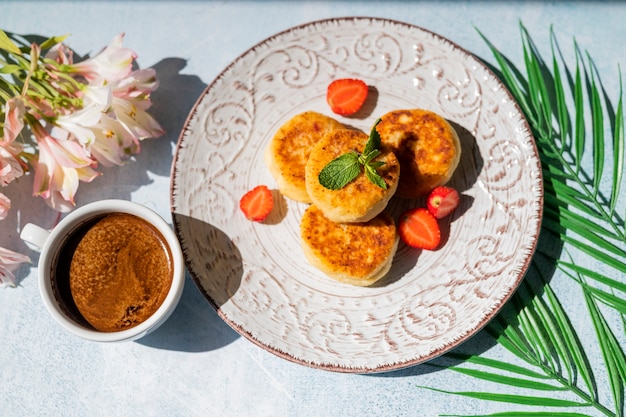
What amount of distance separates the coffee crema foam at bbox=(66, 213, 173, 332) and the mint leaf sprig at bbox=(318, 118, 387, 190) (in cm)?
62

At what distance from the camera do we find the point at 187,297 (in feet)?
7.59

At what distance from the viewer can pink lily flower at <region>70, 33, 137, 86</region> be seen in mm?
2178

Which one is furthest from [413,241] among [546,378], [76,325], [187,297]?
[76,325]

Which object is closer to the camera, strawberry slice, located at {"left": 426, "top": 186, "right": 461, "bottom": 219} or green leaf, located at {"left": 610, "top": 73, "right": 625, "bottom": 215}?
strawberry slice, located at {"left": 426, "top": 186, "right": 461, "bottom": 219}

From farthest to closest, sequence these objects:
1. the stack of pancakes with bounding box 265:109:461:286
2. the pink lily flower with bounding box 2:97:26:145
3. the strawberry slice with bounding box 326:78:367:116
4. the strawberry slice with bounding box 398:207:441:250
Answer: the strawberry slice with bounding box 326:78:367:116, the strawberry slice with bounding box 398:207:441:250, the stack of pancakes with bounding box 265:109:461:286, the pink lily flower with bounding box 2:97:26:145

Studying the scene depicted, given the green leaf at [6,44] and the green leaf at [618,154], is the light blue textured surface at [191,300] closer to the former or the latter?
the green leaf at [618,154]

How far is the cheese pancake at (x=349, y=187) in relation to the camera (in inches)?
80.3

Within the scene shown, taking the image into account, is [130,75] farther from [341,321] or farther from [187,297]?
[341,321]

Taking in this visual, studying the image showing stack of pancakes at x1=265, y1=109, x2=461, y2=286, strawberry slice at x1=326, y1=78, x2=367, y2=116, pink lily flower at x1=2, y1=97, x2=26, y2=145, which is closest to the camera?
pink lily flower at x1=2, y1=97, x2=26, y2=145

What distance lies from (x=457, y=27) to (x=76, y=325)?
185 cm

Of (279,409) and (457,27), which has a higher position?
(457,27)

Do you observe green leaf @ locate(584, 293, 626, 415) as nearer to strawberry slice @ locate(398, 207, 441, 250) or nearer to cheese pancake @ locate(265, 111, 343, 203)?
strawberry slice @ locate(398, 207, 441, 250)

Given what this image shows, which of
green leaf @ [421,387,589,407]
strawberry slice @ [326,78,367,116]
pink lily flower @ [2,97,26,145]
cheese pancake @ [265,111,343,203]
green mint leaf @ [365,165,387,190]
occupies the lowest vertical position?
pink lily flower @ [2,97,26,145]

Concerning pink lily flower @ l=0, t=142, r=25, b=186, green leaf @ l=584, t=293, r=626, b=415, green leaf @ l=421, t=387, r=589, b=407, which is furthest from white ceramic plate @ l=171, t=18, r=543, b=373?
pink lily flower @ l=0, t=142, r=25, b=186
